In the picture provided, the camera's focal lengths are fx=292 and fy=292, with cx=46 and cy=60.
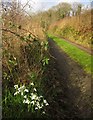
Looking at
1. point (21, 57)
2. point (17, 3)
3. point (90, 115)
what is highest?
point (17, 3)

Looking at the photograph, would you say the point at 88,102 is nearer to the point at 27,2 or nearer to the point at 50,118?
the point at 50,118

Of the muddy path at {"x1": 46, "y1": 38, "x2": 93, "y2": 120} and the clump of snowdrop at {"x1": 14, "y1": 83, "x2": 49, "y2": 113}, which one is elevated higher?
the clump of snowdrop at {"x1": 14, "y1": 83, "x2": 49, "y2": 113}

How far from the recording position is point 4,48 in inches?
298

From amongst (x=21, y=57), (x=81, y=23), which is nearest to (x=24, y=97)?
(x=21, y=57)

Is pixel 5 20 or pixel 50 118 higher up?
pixel 5 20

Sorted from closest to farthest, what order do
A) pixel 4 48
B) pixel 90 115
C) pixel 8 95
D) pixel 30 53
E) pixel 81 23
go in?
pixel 8 95
pixel 90 115
pixel 4 48
pixel 30 53
pixel 81 23

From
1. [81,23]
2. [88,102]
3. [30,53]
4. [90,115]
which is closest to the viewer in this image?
[90,115]

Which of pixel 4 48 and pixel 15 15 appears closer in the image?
pixel 4 48

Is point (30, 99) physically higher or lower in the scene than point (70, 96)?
higher

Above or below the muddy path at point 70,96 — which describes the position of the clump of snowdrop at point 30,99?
above

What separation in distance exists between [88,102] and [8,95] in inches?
103

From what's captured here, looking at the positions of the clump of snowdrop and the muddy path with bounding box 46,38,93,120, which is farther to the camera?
the muddy path with bounding box 46,38,93,120

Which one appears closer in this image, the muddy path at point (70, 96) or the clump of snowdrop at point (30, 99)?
the clump of snowdrop at point (30, 99)

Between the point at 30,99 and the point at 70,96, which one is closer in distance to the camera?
the point at 30,99
